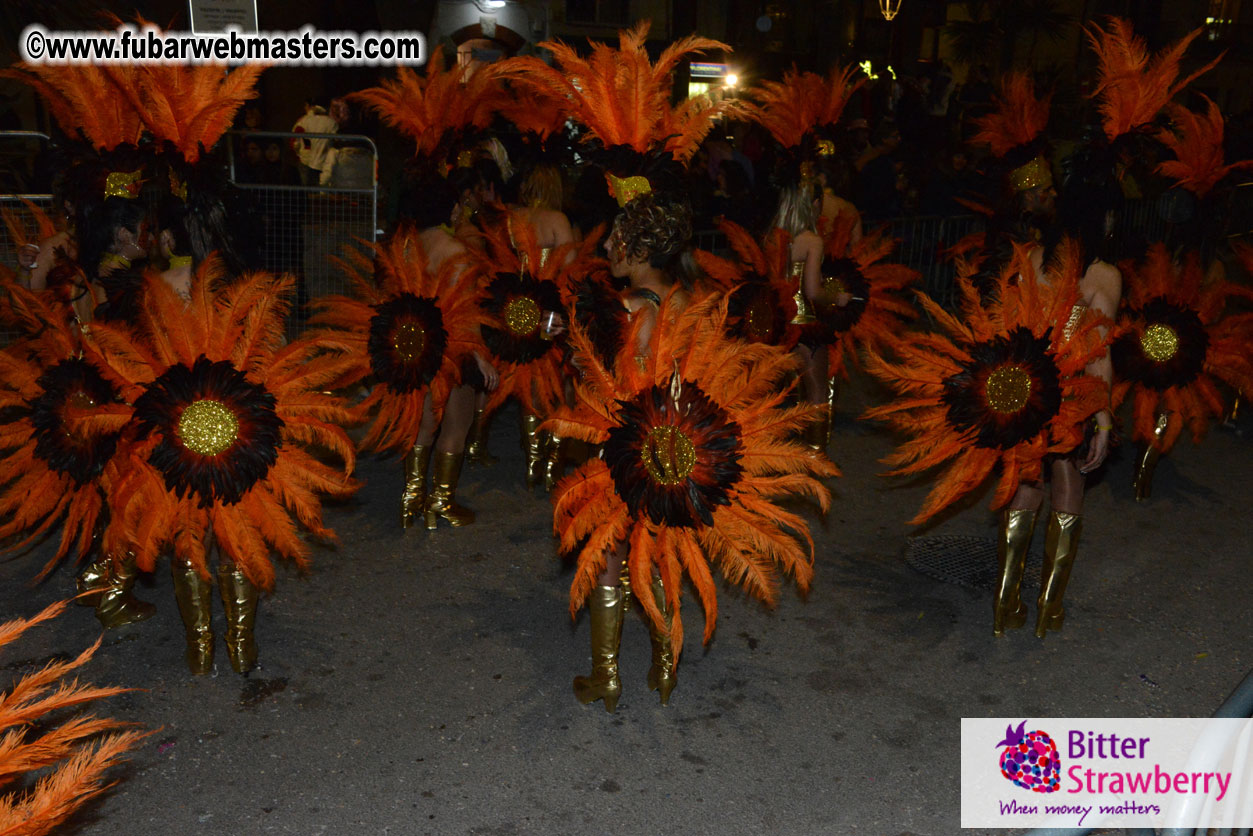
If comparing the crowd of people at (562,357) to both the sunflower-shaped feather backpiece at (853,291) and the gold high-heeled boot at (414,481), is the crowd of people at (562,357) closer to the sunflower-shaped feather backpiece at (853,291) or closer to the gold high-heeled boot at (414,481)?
the gold high-heeled boot at (414,481)

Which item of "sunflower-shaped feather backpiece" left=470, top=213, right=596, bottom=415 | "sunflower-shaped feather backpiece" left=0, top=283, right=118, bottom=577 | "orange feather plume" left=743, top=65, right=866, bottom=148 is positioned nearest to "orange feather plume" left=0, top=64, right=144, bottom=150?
"sunflower-shaped feather backpiece" left=0, top=283, right=118, bottom=577

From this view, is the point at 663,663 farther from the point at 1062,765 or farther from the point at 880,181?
the point at 880,181

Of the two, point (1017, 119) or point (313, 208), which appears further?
point (313, 208)

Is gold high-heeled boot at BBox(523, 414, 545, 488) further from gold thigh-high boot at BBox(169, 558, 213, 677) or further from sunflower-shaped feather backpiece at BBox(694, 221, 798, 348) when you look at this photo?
gold thigh-high boot at BBox(169, 558, 213, 677)

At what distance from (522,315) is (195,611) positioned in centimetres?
259

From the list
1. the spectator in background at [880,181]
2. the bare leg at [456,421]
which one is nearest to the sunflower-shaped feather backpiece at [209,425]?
the bare leg at [456,421]

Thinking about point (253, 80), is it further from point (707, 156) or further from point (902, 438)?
point (707, 156)

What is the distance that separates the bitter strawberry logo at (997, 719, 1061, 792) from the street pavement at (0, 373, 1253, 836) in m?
0.15

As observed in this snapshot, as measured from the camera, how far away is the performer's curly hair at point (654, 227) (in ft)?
12.8

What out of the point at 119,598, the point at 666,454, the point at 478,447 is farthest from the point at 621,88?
the point at 478,447

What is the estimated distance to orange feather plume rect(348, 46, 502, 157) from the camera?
5.84 metres

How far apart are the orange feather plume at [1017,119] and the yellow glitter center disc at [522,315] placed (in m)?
2.64

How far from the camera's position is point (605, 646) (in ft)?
13.0

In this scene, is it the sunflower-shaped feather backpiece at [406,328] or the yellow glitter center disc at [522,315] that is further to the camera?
the yellow glitter center disc at [522,315]
